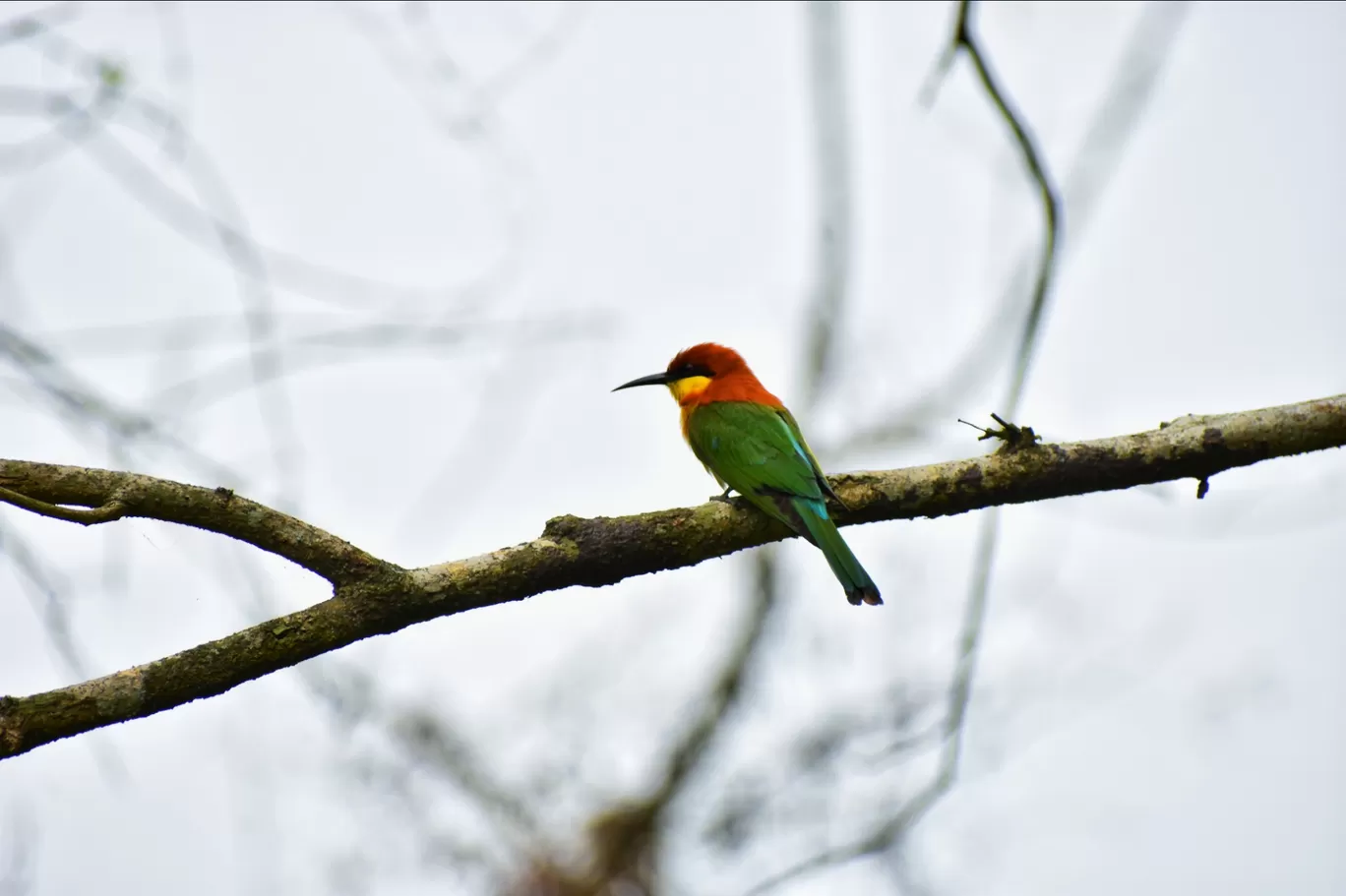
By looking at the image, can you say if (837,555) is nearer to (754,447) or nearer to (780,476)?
(780,476)

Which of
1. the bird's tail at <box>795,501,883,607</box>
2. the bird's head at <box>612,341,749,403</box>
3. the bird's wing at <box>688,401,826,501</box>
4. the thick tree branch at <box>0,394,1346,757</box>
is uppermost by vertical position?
the bird's head at <box>612,341,749,403</box>

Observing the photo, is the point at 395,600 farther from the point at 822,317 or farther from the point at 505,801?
the point at 505,801

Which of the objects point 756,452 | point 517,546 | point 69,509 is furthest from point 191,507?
point 756,452

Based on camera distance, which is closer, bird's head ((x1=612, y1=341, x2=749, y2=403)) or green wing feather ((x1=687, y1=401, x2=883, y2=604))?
green wing feather ((x1=687, y1=401, x2=883, y2=604))

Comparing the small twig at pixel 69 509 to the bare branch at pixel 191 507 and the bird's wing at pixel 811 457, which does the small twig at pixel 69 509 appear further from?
the bird's wing at pixel 811 457

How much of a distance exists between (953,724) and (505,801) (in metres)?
4.89

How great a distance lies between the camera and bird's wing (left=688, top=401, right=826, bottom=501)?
3600mm

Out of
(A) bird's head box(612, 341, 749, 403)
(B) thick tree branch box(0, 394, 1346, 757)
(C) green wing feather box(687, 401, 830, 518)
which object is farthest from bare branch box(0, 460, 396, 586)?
(A) bird's head box(612, 341, 749, 403)

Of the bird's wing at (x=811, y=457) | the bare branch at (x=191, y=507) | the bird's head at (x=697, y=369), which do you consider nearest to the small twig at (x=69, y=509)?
the bare branch at (x=191, y=507)

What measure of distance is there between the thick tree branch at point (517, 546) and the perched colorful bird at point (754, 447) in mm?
162

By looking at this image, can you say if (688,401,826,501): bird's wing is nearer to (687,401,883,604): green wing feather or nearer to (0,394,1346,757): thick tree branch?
(687,401,883,604): green wing feather

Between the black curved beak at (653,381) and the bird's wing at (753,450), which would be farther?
the black curved beak at (653,381)

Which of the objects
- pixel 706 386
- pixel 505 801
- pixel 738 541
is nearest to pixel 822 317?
Result: pixel 706 386

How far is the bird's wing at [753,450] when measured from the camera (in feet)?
11.8
